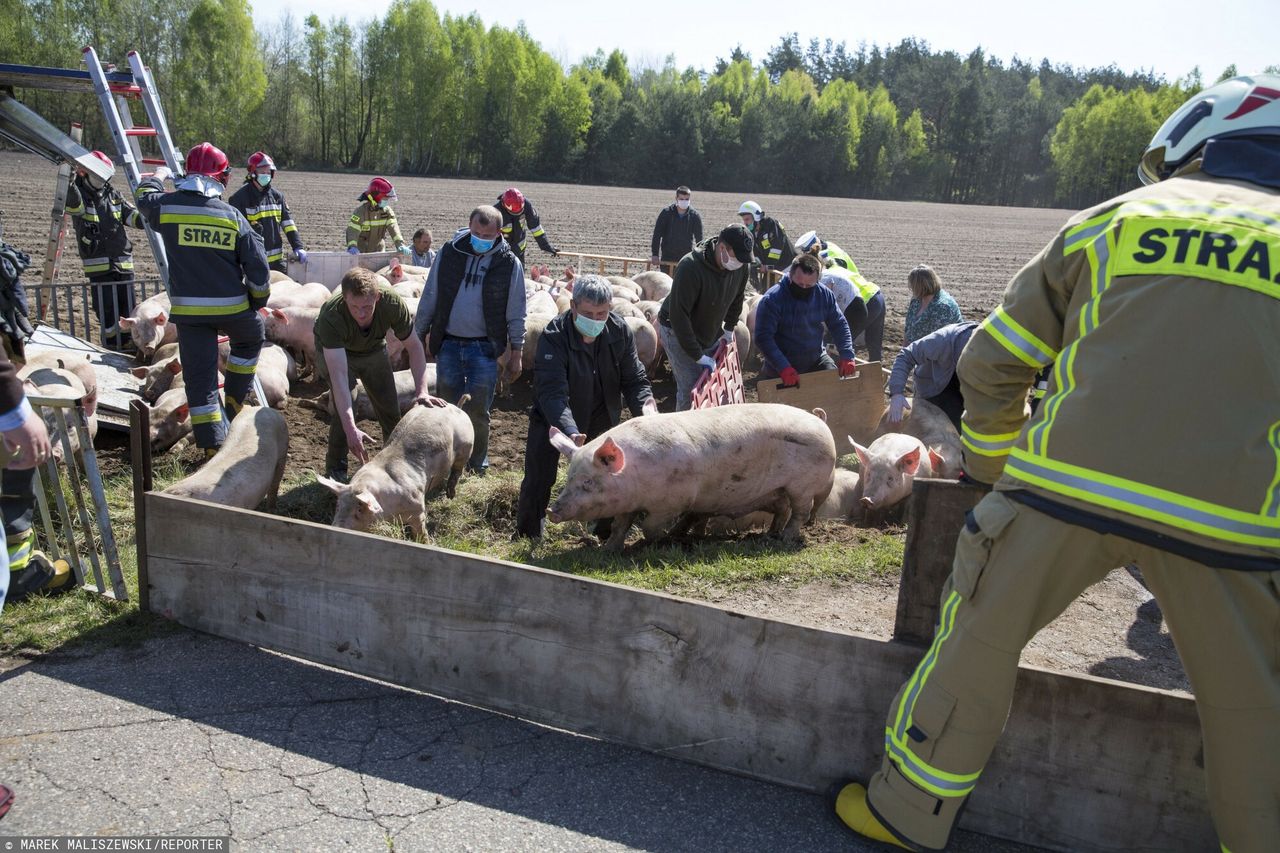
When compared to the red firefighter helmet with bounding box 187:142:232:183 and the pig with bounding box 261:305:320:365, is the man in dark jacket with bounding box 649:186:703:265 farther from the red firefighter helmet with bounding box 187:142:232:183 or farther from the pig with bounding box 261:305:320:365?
the red firefighter helmet with bounding box 187:142:232:183

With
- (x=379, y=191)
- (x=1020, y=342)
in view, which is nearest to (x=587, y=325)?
(x=1020, y=342)

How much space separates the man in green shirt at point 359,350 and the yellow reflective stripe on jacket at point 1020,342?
4.87m

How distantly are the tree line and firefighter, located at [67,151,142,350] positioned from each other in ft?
144

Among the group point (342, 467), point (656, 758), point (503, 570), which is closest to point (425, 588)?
point (503, 570)

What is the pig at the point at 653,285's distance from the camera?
1415cm

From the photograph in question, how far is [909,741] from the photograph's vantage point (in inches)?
131

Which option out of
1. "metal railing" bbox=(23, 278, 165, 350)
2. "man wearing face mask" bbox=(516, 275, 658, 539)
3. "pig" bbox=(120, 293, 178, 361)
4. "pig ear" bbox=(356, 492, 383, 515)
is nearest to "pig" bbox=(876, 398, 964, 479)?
"man wearing face mask" bbox=(516, 275, 658, 539)

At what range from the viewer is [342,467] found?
26.4 feet

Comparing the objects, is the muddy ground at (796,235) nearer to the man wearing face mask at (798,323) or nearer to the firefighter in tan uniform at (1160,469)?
the firefighter in tan uniform at (1160,469)

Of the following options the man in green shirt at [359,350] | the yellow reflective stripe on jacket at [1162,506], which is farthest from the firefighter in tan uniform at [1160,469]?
the man in green shirt at [359,350]

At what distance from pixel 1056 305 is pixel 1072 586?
90cm

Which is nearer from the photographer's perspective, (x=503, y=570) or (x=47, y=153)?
(x=503, y=570)

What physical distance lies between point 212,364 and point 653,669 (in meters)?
5.13

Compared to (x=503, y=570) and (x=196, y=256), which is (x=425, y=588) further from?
(x=196, y=256)
